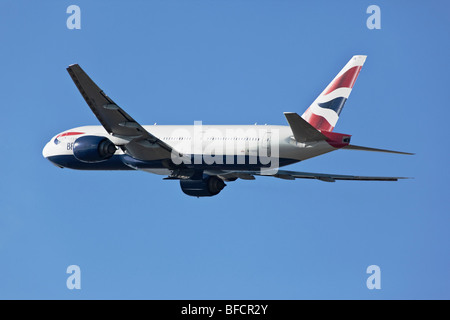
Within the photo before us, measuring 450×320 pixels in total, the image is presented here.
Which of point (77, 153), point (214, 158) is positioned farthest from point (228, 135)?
point (77, 153)

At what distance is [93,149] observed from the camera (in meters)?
54.2

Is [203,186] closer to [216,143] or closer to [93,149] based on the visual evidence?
[216,143]

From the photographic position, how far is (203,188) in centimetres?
5966

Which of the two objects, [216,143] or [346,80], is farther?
[346,80]

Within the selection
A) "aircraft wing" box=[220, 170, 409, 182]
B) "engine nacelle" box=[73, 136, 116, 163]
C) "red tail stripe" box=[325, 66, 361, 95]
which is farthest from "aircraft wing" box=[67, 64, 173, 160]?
"red tail stripe" box=[325, 66, 361, 95]

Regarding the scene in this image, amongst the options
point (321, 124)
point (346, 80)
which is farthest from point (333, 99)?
point (321, 124)

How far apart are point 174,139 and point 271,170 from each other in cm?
645

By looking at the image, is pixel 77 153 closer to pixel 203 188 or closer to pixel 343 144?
pixel 203 188

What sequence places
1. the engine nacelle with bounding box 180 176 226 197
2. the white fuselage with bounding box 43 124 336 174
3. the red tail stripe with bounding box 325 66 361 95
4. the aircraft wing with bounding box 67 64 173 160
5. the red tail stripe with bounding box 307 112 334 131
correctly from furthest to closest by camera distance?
1. the engine nacelle with bounding box 180 176 226 197
2. the red tail stripe with bounding box 325 66 361 95
3. the red tail stripe with bounding box 307 112 334 131
4. the white fuselage with bounding box 43 124 336 174
5. the aircraft wing with bounding box 67 64 173 160

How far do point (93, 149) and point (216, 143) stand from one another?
24.5 feet

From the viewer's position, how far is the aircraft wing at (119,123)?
49625 millimetres

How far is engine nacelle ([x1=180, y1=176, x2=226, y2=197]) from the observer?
5962 centimetres

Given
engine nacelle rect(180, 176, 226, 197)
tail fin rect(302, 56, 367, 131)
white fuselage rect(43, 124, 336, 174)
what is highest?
tail fin rect(302, 56, 367, 131)

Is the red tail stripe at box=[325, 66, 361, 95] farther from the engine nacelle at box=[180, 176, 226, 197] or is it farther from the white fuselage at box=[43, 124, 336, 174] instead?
the engine nacelle at box=[180, 176, 226, 197]
